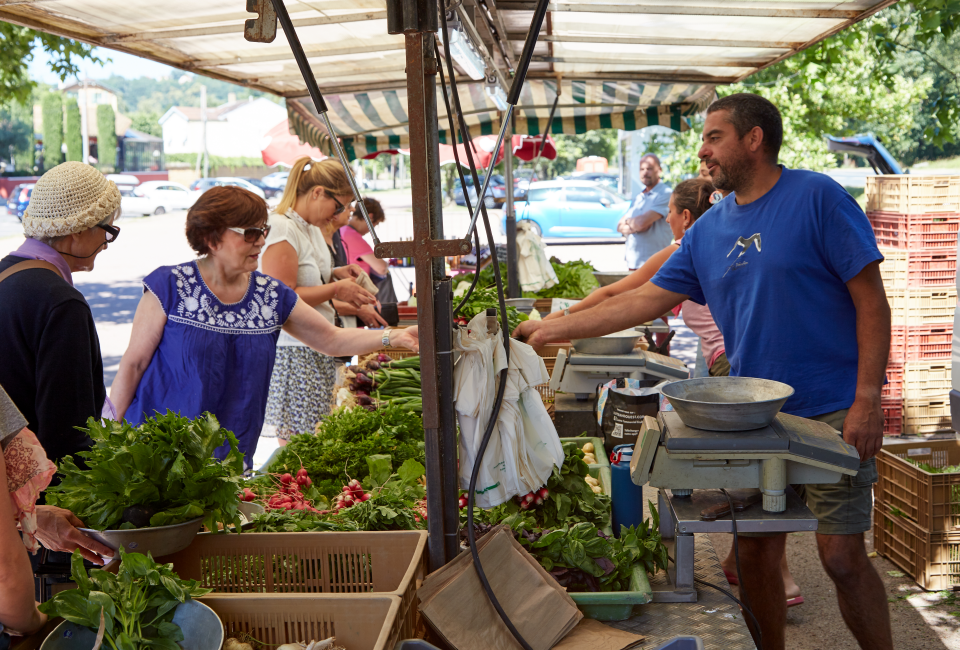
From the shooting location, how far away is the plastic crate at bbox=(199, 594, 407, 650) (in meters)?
1.73

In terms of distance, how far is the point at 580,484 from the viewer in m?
2.64

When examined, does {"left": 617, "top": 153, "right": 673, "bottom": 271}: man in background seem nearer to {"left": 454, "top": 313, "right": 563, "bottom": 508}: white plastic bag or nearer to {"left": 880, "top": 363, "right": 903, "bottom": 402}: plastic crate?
{"left": 880, "top": 363, "right": 903, "bottom": 402}: plastic crate

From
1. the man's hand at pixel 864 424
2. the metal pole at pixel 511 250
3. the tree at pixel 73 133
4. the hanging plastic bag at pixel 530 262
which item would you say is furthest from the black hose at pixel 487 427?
the tree at pixel 73 133

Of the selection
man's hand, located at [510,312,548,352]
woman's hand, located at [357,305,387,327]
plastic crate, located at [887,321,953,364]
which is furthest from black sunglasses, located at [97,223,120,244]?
plastic crate, located at [887,321,953,364]

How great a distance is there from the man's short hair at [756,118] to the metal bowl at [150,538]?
86.7 inches

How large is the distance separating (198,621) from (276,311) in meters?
1.85

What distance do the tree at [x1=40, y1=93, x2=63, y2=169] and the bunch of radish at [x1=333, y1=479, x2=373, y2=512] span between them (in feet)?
188

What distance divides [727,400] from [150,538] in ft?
5.07

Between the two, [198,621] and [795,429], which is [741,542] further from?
[198,621]

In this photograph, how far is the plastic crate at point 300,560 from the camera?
6.77ft

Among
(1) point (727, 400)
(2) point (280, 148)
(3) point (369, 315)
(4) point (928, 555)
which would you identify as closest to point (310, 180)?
(3) point (369, 315)

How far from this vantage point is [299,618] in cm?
176

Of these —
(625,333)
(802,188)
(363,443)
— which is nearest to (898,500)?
(625,333)

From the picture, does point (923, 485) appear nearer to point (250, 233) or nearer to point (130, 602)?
point (250, 233)
